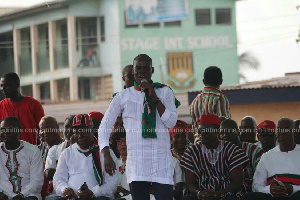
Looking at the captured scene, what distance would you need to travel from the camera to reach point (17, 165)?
927 cm

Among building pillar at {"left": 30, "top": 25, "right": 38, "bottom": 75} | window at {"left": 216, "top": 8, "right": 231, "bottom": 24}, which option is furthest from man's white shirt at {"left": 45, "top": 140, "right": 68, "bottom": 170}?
window at {"left": 216, "top": 8, "right": 231, "bottom": 24}

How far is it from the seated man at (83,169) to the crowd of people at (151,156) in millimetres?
11

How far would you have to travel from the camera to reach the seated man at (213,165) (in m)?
8.70

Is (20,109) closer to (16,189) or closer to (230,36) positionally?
(16,189)

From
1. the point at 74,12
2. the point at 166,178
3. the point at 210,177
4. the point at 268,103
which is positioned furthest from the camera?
the point at 74,12

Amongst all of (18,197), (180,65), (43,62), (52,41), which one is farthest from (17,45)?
(18,197)

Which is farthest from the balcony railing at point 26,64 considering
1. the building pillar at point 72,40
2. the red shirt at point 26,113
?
the red shirt at point 26,113

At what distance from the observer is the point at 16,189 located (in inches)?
362

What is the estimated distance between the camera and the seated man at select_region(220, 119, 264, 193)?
9539 millimetres

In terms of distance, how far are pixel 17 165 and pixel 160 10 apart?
35392 mm

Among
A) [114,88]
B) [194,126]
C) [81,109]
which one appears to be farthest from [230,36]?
[194,126]

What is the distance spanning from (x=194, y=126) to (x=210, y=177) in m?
1.51

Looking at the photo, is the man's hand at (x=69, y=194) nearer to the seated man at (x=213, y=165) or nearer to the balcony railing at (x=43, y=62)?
the seated man at (x=213, y=165)

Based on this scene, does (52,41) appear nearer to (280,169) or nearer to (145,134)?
(280,169)
